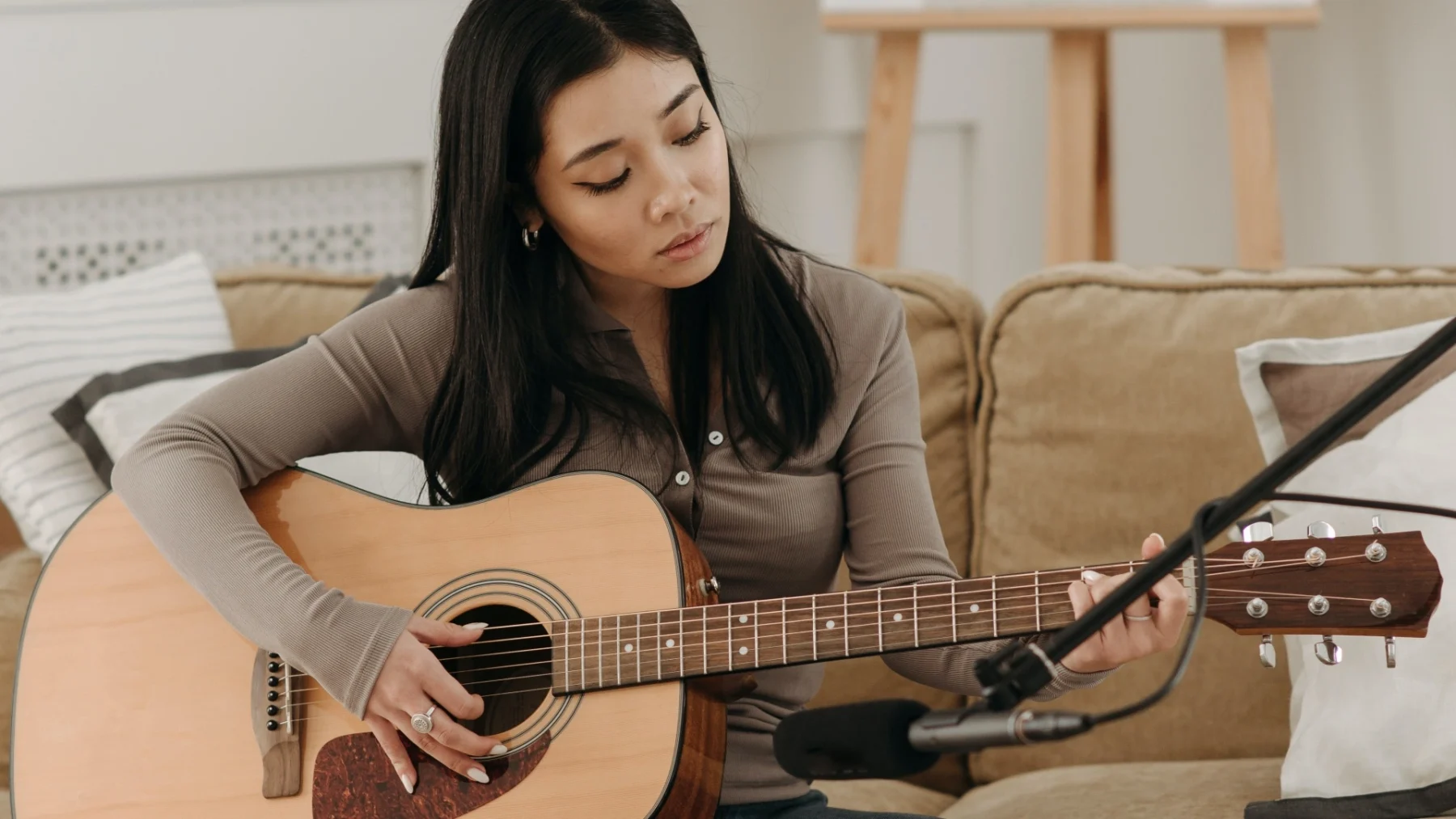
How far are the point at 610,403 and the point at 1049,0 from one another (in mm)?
1463

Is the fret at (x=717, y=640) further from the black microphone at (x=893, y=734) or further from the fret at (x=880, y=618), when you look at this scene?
the black microphone at (x=893, y=734)

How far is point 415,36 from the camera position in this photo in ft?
9.07

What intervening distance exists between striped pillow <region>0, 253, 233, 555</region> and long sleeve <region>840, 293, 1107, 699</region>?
3.28ft

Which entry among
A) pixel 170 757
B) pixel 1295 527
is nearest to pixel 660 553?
pixel 170 757

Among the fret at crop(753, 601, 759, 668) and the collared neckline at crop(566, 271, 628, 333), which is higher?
the collared neckline at crop(566, 271, 628, 333)

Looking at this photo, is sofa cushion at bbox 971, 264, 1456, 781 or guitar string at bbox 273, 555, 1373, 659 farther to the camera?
sofa cushion at bbox 971, 264, 1456, 781

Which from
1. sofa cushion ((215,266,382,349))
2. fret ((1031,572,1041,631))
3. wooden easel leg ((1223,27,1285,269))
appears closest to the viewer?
fret ((1031,572,1041,631))

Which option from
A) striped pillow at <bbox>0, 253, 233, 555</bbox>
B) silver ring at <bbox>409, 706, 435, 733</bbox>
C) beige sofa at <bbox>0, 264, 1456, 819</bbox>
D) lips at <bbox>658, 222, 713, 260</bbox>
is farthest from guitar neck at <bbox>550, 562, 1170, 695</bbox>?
striped pillow at <bbox>0, 253, 233, 555</bbox>

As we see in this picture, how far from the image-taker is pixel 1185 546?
2.35 ft

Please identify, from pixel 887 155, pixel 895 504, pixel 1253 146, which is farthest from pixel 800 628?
pixel 1253 146

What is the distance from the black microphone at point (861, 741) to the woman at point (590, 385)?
40 centimetres

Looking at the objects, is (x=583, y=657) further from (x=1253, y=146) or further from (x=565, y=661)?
(x=1253, y=146)

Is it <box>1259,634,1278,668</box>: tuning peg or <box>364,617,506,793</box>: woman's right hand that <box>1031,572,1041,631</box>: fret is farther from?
<box>364,617,506,793</box>: woman's right hand

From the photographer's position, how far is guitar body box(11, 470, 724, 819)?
3.65 feet
